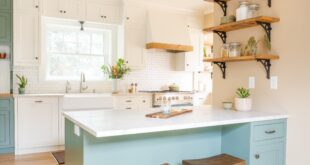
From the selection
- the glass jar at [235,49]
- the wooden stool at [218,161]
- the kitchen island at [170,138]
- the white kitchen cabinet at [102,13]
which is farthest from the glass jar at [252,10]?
the white kitchen cabinet at [102,13]

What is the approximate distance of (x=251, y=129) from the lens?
7.49ft

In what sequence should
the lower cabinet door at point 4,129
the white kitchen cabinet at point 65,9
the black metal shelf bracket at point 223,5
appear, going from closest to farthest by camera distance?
the black metal shelf bracket at point 223,5
the lower cabinet door at point 4,129
the white kitchen cabinet at point 65,9

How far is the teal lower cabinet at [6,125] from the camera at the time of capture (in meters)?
3.93

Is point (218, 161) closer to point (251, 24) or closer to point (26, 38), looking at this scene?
point (251, 24)

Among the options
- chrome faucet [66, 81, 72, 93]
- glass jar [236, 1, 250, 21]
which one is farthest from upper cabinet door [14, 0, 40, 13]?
glass jar [236, 1, 250, 21]

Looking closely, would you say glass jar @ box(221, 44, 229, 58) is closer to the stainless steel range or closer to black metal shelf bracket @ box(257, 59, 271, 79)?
black metal shelf bracket @ box(257, 59, 271, 79)

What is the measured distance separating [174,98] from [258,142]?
2886 mm

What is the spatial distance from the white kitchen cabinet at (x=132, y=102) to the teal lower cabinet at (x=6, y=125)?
161cm

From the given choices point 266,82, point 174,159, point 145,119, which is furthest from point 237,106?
point 145,119

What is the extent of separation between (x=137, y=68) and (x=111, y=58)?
0.60 metres

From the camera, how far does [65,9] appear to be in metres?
4.59

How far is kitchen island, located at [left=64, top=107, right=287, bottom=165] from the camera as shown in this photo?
187 centimetres

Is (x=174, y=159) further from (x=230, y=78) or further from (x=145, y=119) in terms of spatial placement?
(x=230, y=78)

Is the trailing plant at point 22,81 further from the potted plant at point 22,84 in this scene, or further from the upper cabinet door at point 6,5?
the upper cabinet door at point 6,5
